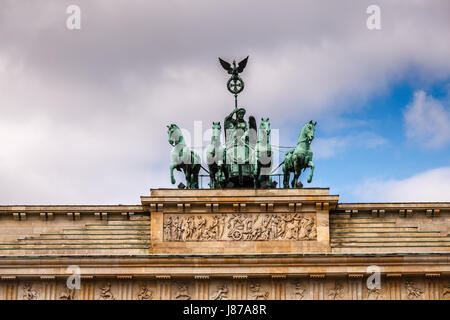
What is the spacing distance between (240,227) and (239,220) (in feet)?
0.81

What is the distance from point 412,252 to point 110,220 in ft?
33.1

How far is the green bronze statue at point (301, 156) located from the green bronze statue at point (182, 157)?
317 cm

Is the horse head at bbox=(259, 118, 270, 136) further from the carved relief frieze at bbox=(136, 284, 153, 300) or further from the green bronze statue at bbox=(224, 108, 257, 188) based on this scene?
the carved relief frieze at bbox=(136, 284, 153, 300)

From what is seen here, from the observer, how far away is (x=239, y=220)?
4162 cm

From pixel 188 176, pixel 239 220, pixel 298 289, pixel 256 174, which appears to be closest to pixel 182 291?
pixel 239 220

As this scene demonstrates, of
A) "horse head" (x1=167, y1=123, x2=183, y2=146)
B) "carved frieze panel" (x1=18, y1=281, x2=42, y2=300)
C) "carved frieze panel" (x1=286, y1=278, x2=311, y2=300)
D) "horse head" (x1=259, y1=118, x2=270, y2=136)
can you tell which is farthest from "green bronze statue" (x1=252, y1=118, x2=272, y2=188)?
"carved frieze panel" (x1=18, y1=281, x2=42, y2=300)

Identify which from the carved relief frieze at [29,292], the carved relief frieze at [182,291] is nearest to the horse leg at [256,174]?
the carved relief frieze at [182,291]

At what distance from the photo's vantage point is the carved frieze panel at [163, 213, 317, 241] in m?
41.4

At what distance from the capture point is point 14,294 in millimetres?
40562

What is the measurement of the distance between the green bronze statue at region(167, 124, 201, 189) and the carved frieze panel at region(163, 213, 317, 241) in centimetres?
192

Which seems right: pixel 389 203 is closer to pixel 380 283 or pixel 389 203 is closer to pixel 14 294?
pixel 380 283

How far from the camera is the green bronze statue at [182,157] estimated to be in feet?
141
